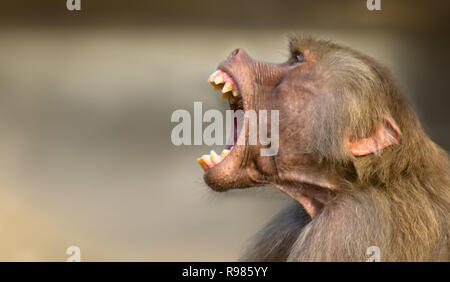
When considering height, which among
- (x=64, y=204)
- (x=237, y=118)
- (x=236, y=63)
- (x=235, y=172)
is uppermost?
(x=236, y=63)

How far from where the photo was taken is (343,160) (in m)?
1.51

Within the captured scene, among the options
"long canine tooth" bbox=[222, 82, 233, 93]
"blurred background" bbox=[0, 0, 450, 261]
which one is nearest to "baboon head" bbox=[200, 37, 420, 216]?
"long canine tooth" bbox=[222, 82, 233, 93]

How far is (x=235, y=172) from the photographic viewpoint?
1.62 meters

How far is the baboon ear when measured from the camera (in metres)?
1.51

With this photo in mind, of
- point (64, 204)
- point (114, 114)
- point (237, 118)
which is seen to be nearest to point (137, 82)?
point (114, 114)

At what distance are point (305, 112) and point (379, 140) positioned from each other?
7.8 inches

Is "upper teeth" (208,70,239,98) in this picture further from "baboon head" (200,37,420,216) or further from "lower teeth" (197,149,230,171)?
"lower teeth" (197,149,230,171)

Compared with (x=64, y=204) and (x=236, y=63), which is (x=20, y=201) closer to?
(x=64, y=204)

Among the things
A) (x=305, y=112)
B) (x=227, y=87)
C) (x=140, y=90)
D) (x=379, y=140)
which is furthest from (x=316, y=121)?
(x=140, y=90)

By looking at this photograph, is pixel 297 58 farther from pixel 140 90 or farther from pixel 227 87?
pixel 140 90

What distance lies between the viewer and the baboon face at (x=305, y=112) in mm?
1513

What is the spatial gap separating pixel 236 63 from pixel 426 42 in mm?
1885

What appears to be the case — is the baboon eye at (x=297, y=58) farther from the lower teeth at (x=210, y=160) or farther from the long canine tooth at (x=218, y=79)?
the lower teeth at (x=210, y=160)

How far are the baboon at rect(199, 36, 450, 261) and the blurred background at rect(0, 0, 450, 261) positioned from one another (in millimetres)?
1502
